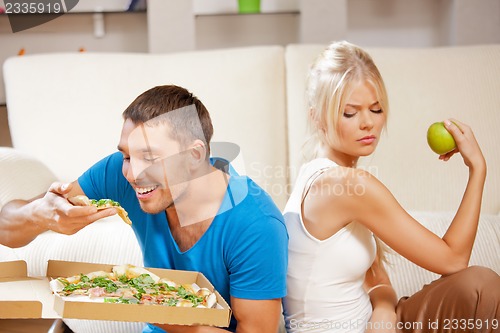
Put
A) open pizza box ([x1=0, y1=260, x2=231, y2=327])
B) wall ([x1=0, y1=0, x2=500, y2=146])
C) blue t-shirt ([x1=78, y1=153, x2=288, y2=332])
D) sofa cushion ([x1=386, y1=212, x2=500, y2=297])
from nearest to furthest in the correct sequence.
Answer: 1. open pizza box ([x1=0, y1=260, x2=231, y2=327])
2. blue t-shirt ([x1=78, y1=153, x2=288, y2=332])
3. sofa cushion ([x1=386, y1=212, x2=500, y2=297])
4. wall ([x1=0, y1=0, x2=500, y2=146])

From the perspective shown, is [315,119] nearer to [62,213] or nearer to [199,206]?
[199,206]

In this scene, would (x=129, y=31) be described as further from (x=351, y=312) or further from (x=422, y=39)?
(x=351, y=312)

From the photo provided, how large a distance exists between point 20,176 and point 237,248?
93 centimetres

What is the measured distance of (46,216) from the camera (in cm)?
121

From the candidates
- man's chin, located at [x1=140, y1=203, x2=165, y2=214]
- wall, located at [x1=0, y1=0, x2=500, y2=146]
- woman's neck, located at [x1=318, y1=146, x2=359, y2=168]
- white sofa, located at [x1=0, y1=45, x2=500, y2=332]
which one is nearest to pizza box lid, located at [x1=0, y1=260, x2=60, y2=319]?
man's chin, located at [x1=140, y1=203, x2=165, y2=214]

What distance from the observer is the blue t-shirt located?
1.22 meters

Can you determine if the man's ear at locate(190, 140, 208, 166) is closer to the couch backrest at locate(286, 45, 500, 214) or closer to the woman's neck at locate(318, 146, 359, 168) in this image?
the woman's neck at locate(318, 146, 359, 168)

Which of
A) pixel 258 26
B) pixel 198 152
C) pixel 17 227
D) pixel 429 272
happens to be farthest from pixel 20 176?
pixel 258 26

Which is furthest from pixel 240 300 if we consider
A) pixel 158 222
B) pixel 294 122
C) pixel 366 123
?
pixel 294 122

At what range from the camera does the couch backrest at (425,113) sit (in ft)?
7.17

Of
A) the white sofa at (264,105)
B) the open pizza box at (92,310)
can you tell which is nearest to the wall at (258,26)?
the white sofa at (264,105)

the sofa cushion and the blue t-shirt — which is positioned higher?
the blue t-shirt

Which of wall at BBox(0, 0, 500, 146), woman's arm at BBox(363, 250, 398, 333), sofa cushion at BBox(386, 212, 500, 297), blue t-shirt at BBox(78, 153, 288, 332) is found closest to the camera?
blue t-shirt at BBox(78, 153, 288, 332)

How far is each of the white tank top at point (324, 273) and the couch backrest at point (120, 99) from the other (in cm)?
85
